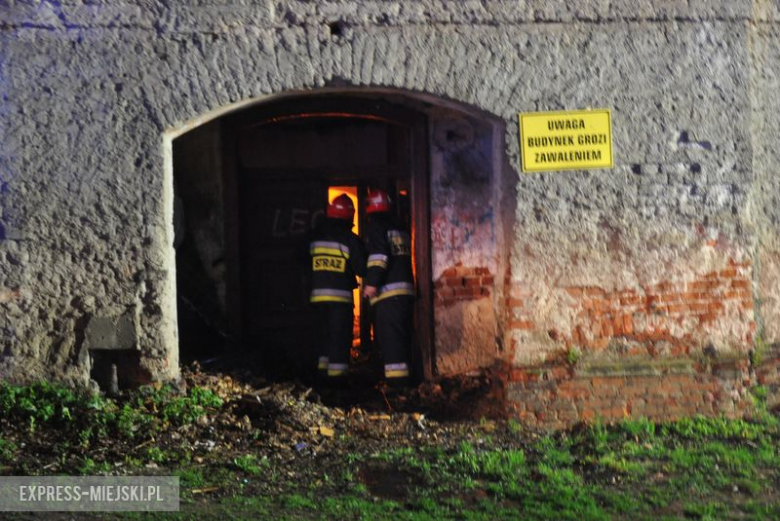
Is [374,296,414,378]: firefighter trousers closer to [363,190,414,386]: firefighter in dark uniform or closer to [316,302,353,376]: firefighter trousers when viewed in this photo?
[363,190,414,386]: firefighter in dark uniform

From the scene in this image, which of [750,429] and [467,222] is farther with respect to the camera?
[467,222]

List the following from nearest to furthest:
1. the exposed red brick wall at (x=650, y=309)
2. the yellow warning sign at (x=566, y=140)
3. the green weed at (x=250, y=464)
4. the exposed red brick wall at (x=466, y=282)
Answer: the green weed at (x=250, y=464), the yellow warning sign at (x=566, y=140), the exposed red brick wall at (x=650, y=309), the exposed red brick wall at (x=466, y=282)

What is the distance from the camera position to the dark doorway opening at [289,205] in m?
8.30

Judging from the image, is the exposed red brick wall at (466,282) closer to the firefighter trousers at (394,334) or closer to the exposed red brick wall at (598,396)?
the firefighter trousers at (394,334)

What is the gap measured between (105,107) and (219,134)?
1.64 metres

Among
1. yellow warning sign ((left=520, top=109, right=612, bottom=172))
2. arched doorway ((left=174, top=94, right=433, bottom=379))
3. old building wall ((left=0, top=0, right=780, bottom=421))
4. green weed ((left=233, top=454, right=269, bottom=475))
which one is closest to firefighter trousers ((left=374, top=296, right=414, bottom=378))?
arched doorway ((left=174, top=94, right=433, bottom=379))

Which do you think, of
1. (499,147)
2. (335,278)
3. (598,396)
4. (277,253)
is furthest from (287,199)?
(598,396)

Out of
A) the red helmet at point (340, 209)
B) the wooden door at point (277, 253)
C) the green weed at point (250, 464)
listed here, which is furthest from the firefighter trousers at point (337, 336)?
the green weed at point (250, 464)

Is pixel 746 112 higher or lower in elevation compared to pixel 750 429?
higher

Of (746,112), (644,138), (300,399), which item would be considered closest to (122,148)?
(300,399)

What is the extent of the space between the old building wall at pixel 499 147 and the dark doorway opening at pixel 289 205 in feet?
4.01

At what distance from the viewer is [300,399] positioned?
7426mm

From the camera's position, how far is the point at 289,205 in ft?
28.6

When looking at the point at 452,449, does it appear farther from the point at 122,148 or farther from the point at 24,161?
the point at 24,161
